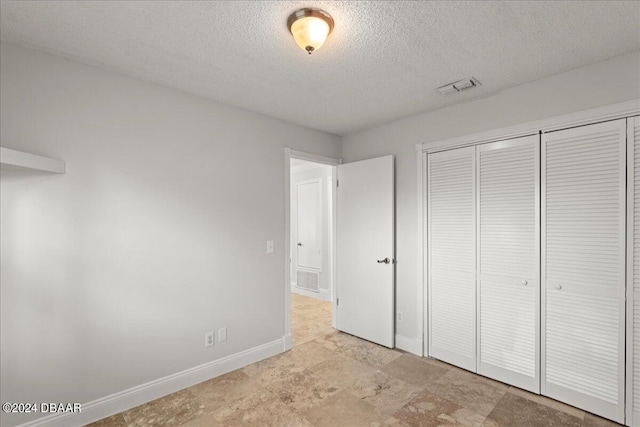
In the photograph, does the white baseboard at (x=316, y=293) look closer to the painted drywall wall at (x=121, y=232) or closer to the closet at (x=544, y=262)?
the painted drywall wall at (x=121, y=232)

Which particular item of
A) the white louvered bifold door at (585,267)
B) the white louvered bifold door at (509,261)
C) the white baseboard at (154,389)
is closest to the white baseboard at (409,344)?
the white louvered bifold door at (509,261)

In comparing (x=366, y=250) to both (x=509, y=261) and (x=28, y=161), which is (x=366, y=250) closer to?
(x=509, y=261)

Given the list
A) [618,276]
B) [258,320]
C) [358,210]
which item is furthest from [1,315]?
[618,276]

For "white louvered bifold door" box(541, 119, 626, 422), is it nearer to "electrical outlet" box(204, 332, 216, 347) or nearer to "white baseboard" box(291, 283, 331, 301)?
"electrical outlet" box(204, 332, 216, 347)

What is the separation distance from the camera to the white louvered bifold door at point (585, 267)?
2.13 meters

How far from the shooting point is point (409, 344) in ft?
10.8

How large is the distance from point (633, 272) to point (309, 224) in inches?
169

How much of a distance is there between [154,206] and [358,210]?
215cm

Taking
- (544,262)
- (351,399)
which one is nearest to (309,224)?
(351,399)

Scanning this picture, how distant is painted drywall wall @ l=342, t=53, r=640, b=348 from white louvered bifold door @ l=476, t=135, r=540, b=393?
26 centimetres

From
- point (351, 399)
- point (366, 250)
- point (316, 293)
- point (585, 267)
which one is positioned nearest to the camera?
point (585, 267)

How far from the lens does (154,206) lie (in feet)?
8.14

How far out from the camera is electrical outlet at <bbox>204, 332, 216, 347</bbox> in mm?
2756

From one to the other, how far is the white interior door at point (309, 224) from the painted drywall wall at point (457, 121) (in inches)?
66.2
